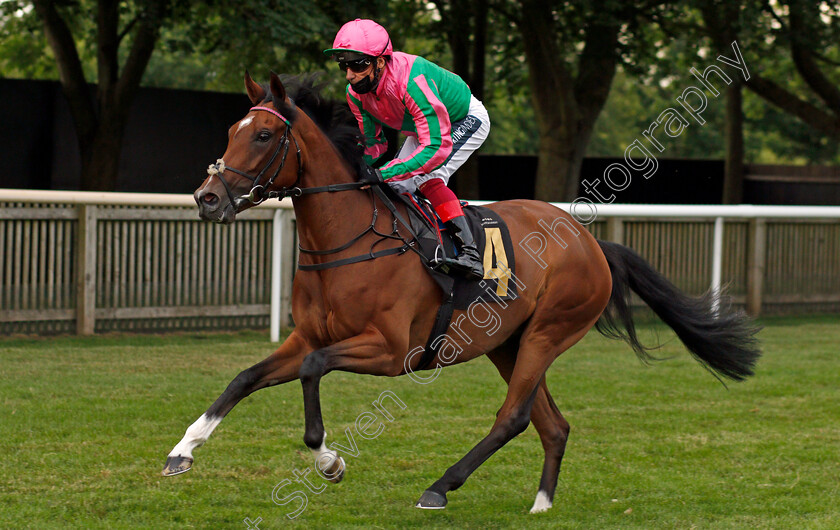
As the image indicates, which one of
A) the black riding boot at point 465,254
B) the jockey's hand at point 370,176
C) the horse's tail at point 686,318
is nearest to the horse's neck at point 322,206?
the jockey's hand at point 370,176

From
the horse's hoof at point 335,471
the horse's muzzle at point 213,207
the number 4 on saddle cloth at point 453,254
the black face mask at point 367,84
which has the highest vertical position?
the black face mask at point 367,84

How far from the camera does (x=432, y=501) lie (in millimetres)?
3736

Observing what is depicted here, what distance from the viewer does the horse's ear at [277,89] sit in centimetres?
353

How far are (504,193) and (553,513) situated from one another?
1218 cm

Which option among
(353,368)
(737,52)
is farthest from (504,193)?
(353,368)

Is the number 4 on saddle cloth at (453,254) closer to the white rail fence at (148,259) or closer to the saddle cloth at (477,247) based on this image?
the saddle cloth at (477,247)

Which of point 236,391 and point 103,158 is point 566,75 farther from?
point 236,391

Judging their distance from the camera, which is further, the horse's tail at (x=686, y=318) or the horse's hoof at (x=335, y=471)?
the horse's tail at (x=686, y=318)

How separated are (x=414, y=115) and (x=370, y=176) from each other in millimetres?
320

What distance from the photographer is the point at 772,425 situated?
571 cm

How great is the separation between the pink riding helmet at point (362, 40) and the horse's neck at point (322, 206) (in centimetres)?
34

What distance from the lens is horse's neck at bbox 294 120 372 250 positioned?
12.3ft

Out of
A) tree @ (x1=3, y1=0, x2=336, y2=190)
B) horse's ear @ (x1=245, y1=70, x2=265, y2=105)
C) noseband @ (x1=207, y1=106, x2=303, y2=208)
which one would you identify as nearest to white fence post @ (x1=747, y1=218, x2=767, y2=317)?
tree @ (x1=3, y1=0, x2=336, y2=190)

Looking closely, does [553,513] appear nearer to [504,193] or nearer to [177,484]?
[177,484]
